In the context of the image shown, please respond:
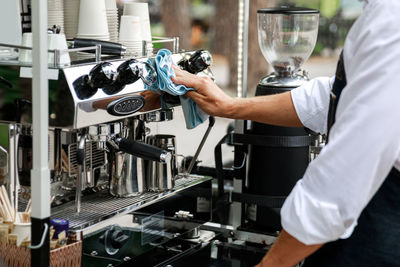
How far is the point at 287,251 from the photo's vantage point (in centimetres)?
100

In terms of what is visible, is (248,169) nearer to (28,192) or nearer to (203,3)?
(28,192)

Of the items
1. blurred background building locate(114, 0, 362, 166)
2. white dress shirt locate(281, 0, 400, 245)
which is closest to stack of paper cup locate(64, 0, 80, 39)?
blurred background building locate(114, 0, 362, 166)

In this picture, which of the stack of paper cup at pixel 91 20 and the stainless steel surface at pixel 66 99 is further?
the stack of paper cup at pixel 91 20

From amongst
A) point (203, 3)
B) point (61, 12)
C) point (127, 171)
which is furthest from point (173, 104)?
point (203, 3)

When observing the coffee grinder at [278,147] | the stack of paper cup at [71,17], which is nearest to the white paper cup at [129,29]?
the stack of paper cup at [71,17]

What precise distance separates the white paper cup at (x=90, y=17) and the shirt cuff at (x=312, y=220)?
66cm

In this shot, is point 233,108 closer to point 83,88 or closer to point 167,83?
point 167,83

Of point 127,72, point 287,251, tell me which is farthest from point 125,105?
point 287,251

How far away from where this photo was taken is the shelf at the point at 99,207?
1.29 m

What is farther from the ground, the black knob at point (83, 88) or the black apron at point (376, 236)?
the black knob at point (83, 88)

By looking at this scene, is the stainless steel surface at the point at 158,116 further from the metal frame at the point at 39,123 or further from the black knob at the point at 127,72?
the metal frame at the point at 39,123

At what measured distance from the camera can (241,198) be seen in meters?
1.75

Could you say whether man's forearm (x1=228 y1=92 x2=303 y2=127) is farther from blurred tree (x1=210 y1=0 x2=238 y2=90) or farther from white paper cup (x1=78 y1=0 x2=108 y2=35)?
blurred tree (x1=210 y1=0 x2=238 y2=90)

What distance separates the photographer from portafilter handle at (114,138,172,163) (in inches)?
52.1
